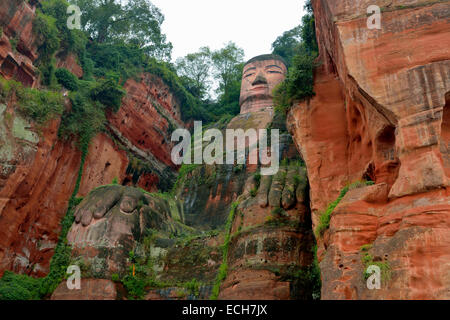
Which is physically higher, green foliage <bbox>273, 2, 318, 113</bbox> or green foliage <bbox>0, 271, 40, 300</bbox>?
green foliage <bbox>273, 2, 318, 113</bbox>

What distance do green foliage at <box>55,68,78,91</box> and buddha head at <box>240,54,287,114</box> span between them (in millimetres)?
14618

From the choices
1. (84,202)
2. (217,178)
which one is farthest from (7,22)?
(217,178)

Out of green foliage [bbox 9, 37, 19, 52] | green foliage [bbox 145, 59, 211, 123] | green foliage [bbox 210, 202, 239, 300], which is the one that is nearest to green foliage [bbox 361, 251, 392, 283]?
green foliage [bbox 210, 202, 239, 300]

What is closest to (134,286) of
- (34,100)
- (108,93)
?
(34,100)

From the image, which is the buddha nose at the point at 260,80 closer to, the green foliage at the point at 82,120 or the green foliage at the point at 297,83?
the green foliage at the point at 82,120

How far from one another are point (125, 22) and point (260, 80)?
11053 mm

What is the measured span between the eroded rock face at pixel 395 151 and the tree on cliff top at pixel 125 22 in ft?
71.8

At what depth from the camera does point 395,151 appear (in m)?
12.0

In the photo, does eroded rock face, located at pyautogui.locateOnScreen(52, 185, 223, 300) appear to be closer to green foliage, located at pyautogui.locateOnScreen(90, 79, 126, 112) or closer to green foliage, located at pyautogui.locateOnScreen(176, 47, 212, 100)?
green foliage, located at pyautogui.locateOnScreen(90, 79, 126, 112)

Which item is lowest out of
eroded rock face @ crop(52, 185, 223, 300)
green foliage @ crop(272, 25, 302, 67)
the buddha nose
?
eroded rock face @ crop(52, 185, 223, 300)

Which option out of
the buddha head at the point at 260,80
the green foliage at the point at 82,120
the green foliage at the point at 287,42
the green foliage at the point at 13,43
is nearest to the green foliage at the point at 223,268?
the green foliage at the point at 82,120

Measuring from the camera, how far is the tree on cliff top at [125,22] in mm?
32669

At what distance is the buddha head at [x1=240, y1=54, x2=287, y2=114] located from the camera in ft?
119

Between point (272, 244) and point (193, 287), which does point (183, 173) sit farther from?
point (272, 244)
